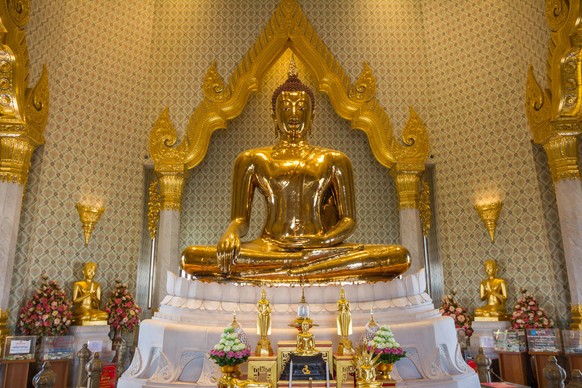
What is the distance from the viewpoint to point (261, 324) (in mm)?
2949

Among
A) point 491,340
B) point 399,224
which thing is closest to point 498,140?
point 399,224

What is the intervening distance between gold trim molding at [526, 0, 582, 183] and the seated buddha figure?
302 centimetres

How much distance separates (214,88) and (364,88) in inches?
93.1

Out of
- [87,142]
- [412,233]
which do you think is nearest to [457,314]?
[412,233]

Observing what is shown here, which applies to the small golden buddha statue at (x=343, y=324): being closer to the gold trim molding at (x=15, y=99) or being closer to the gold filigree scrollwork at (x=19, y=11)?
the gold trim molding at (x=15, y=99)

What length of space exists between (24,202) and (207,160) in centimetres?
296

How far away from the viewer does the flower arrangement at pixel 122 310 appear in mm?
6227

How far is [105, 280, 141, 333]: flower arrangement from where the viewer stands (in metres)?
6.23

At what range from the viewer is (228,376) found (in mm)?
2529

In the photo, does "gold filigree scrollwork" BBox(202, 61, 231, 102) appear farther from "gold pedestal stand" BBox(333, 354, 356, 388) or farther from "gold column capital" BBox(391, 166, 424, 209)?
"gold pedestal stand" BBox(333, 354, 356, 388)

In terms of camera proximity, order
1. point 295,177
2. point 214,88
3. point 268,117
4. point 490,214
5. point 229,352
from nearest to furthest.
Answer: point 229,352 → point 295,177 → point 490,214 → point 214,88 → point 268,117

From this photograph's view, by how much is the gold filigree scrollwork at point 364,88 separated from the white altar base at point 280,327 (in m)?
4.50

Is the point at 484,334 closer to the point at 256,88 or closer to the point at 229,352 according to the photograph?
the point at 229,352

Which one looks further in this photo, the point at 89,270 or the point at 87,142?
the point at 87,142
